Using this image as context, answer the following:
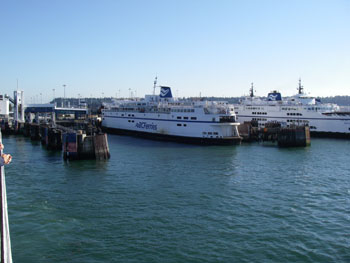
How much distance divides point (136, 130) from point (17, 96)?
31.3 metres

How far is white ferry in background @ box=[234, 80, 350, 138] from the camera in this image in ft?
188

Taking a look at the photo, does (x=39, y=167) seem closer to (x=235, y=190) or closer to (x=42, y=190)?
(x=42, y=190)

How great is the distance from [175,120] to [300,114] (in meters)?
25.6

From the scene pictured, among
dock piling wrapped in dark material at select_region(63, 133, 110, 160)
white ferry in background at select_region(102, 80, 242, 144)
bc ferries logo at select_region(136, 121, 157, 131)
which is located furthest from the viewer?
bc ferries logo at select_region(136, 121, 157, 131)

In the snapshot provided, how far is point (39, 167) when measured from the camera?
3039cm

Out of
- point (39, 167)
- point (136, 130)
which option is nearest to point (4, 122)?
point (136, 130)

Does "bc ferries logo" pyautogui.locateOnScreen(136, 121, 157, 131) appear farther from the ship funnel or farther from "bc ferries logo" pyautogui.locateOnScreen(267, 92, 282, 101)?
"bc ferries logo" pyautogui.locateOnScreen(267, 92, 282, 101)

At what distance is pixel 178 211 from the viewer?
1825 centimetres

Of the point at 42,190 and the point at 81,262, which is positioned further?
the point at 42,190

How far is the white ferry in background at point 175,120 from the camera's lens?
154ft

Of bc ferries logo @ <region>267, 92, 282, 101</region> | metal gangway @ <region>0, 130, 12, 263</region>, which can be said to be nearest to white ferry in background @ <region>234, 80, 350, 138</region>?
bc ferries logo @ <region>267, 92, 282, 101</region>

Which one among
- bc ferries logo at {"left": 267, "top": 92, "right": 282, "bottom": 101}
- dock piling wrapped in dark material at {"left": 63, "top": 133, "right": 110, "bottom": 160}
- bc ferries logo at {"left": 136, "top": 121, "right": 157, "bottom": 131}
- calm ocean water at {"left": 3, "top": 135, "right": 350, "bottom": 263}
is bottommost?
calm ocean water at {"left": 3, "top": 135, "right": 350, "bottom": 263}

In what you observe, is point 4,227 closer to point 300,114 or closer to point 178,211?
point 178,211

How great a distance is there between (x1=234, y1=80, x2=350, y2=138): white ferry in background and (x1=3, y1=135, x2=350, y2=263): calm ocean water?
28.0 m
